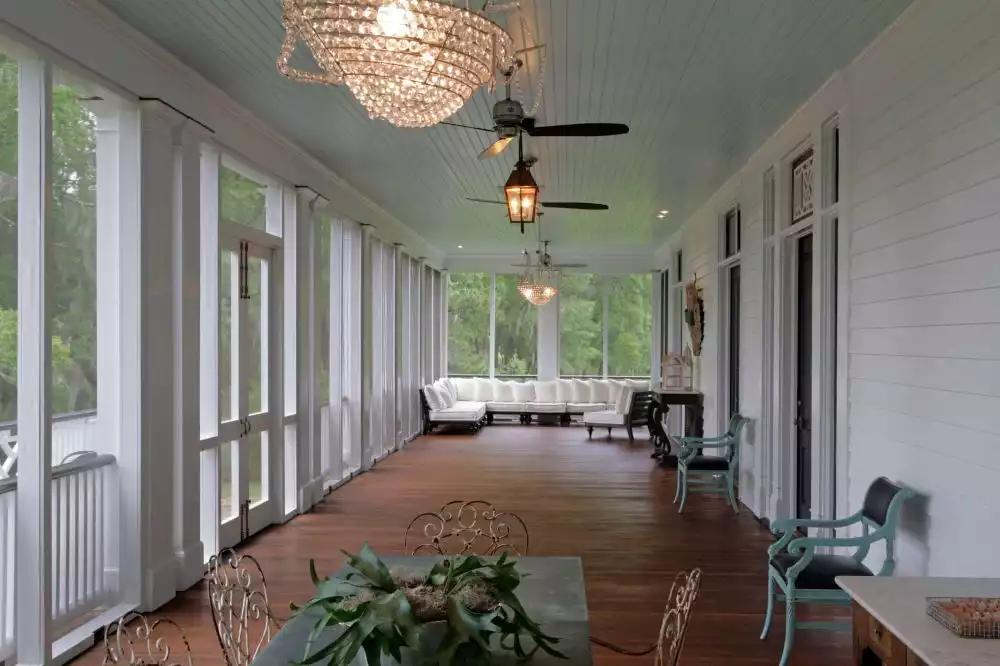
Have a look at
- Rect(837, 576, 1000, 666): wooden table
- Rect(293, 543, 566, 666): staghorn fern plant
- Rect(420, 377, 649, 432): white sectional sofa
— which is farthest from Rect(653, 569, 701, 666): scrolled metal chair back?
Rect(420, 377, 649, 432): white sectional sofa

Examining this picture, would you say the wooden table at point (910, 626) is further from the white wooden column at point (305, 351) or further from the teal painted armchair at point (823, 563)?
the white wooden column at point (305, 351)

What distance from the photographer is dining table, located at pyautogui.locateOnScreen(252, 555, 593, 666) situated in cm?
182

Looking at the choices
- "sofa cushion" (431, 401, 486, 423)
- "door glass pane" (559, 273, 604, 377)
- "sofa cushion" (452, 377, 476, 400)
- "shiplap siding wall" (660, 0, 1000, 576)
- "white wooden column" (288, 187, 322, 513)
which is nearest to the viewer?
"shiplap siding wall" (660, 0, 1000, 576)

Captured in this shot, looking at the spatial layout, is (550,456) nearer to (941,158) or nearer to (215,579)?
(941,158)

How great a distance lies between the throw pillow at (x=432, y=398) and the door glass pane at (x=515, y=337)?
2.74 meters

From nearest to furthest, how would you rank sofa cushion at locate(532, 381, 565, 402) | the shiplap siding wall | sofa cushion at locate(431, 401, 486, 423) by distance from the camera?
the shiplap siding wall, sofa cushion at locate(431, 401, 486, 423), sofa cushion at locate(532, 381, 565, 402)

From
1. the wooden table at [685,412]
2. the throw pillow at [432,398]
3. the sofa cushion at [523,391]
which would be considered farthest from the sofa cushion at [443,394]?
the wooden table at [685,412]

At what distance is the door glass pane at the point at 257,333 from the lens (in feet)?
19.8

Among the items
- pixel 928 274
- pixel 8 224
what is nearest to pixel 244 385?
pixel 8 224

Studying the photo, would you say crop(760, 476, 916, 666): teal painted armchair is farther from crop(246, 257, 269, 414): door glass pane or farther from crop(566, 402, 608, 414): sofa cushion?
crop(566, 402, 608, 414): sofa cushion

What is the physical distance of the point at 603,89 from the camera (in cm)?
494

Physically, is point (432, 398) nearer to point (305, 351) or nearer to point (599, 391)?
point (599, 391)

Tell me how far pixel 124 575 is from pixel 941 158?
4.69 m

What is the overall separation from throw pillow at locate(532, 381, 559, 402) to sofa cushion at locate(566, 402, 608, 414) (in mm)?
473
